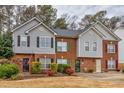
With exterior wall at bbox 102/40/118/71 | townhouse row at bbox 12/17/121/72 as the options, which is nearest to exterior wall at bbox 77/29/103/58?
townhouse row at bbox 12/17/121/72

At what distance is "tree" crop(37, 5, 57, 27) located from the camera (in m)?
59.4

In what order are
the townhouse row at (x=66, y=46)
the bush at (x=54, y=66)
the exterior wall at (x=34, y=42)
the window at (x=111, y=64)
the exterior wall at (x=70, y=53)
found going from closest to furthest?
the bush at (x=54, y=66) < the exterior wall at (x=34, y=42) < the townhouse row at (x=66, y=46) < the exterior wall at (x=70, y=53) < the window at (x=111, y=64)

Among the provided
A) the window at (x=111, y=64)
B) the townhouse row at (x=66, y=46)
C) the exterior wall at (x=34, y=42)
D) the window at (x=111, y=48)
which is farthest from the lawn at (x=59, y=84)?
the window at (x=111, y=48)

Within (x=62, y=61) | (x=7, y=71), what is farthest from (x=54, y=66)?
(x=7, y=71)

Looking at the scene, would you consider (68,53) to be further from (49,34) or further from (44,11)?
(44,11)

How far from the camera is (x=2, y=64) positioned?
34.8 meters

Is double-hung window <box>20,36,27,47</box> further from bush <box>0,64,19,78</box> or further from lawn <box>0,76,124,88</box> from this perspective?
lawn <box>0,76,124,88</box>

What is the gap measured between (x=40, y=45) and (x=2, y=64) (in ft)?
28.9

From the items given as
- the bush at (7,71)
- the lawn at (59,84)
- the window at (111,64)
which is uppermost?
the window at (111,64)

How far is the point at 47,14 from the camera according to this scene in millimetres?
60188

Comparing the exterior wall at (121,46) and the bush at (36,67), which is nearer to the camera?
the bush at (36,67)

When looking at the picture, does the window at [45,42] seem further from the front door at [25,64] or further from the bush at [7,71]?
the bush at [7,71]

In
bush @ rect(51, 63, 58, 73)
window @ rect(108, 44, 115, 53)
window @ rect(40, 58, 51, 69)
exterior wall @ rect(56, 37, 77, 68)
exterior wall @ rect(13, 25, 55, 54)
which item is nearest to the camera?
A: bush @ rect(51, 63, 58, 73)

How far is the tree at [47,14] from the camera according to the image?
59375mm
